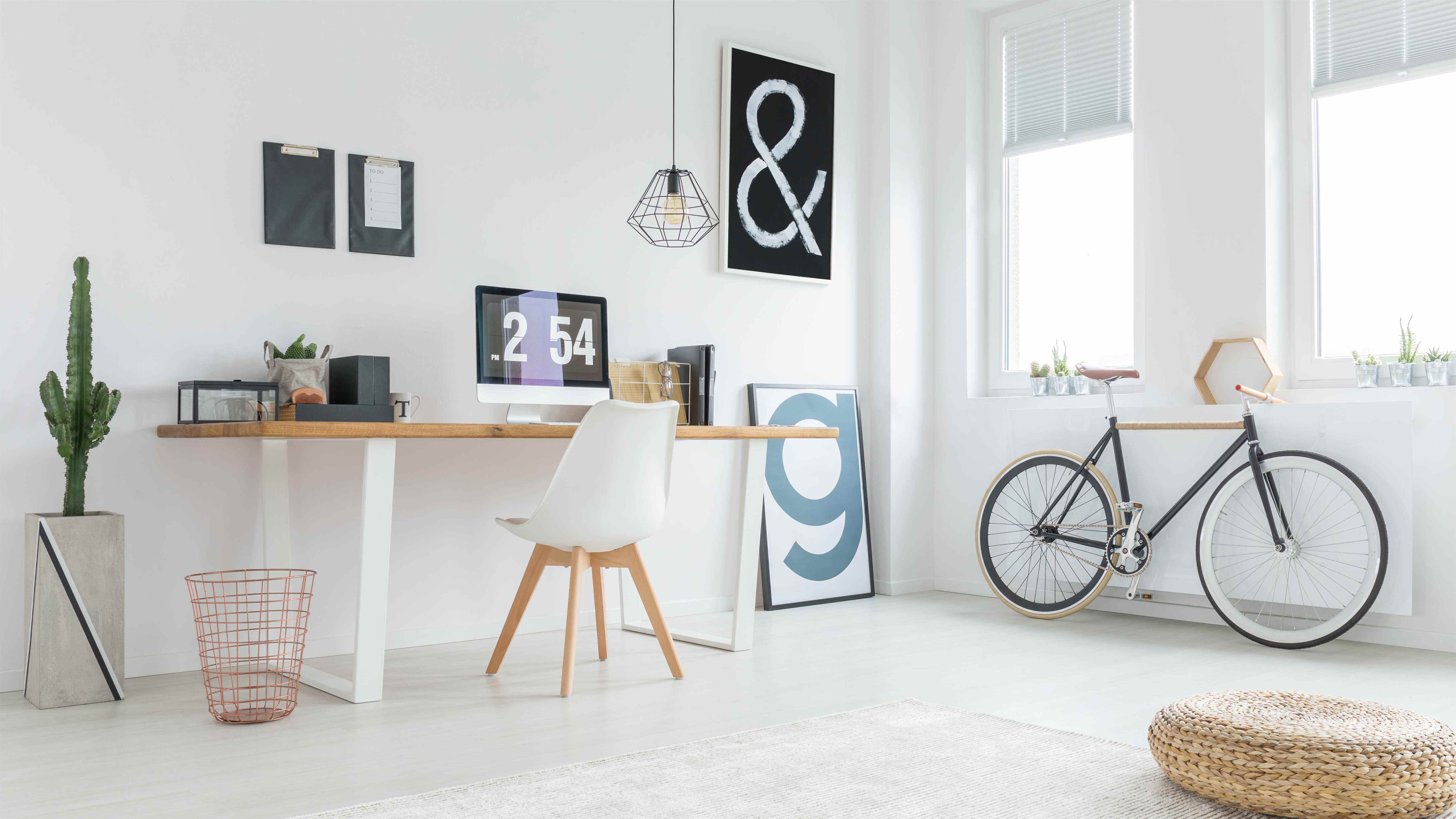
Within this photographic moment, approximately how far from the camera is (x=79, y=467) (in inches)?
107

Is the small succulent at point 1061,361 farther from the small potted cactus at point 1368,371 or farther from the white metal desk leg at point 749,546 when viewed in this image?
the white metal desk leg at point 749,546

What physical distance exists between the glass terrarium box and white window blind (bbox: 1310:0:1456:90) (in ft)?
11.5

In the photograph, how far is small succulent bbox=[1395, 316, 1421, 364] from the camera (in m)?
3.50

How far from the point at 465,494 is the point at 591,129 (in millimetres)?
1318

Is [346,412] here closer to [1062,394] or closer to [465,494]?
[465,494]

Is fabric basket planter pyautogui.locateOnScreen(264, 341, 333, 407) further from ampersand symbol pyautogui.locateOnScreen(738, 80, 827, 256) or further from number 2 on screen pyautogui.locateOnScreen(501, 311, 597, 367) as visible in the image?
ampersand symbol pyautogui.locateOnScreen(738, 80, 827, 256)

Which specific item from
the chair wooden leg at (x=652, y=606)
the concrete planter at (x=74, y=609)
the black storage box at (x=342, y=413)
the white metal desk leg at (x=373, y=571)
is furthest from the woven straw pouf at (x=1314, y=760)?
the concrete planter at (x=74, y=609)

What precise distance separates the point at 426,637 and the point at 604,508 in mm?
976

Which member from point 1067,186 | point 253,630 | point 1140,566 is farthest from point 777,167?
point 253,630

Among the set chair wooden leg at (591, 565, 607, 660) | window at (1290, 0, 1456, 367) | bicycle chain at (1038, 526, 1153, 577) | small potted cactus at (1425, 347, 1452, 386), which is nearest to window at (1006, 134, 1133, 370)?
window at (1290, 0, 1456, 367)

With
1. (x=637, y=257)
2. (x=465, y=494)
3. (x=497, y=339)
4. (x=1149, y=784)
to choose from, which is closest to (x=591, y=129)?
(x=637, y=257)

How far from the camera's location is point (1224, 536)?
12.1 ft

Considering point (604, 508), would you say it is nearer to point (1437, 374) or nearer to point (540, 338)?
point (540, 338)

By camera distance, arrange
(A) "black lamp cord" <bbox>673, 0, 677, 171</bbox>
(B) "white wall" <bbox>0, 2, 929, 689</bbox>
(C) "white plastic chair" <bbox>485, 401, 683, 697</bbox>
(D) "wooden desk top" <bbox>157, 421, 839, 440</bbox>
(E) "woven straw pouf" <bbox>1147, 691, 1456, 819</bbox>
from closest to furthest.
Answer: (E) "woven straw pouf" <bbox>1147, 691, 1456, 819</bbox>, (D) "wooden desk top" <bbox>157, 421, 839, 440</bbox>, (C) "white plastic chair" <bbox>485, 401, 683, 697</bbox>, (B) "white wall" <bbox>0, 2, 929, 689</bbox>, (A) "black lamp cord" <bbox>673, 0, 677, 171</bbox>
